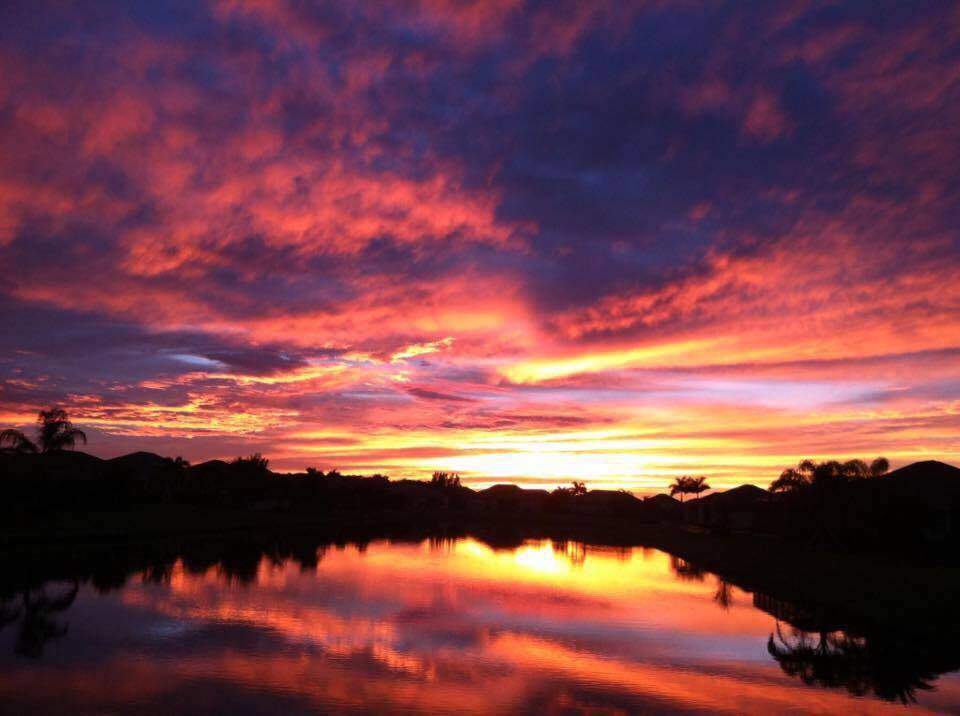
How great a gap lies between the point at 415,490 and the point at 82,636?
13843 cm

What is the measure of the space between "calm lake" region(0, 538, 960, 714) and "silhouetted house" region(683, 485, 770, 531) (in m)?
47.4

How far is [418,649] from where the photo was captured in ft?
69.1

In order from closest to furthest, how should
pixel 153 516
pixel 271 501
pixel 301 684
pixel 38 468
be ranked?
pixel 301 684 → pixel 38 468 → pixel 153 516 → pixel 271 501

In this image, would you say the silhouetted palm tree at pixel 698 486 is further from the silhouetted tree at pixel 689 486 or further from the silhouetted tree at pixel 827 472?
the silhouetted tree at pixel 827 472

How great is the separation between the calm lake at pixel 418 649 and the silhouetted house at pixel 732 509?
4745cm

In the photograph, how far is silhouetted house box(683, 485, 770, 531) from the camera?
267ft

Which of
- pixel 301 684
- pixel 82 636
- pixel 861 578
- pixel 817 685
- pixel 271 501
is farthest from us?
pixel 271 501

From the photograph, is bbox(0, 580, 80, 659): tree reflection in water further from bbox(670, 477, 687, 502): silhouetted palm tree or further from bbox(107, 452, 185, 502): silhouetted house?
bbox(670, 477, 687, 502): silhouetted palm tree

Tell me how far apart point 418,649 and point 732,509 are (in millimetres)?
77493

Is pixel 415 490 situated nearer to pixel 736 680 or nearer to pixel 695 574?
pixel 695 574

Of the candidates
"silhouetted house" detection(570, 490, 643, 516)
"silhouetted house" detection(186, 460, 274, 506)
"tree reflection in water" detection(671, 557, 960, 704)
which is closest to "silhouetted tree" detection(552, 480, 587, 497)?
"silhouetted house" detection(570, 490, 643, 516)

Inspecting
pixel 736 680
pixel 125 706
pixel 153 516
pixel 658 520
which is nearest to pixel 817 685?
pixel 736 680

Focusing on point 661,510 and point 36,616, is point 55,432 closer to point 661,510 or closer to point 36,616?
point 36,616

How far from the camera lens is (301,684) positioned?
16.6 m
